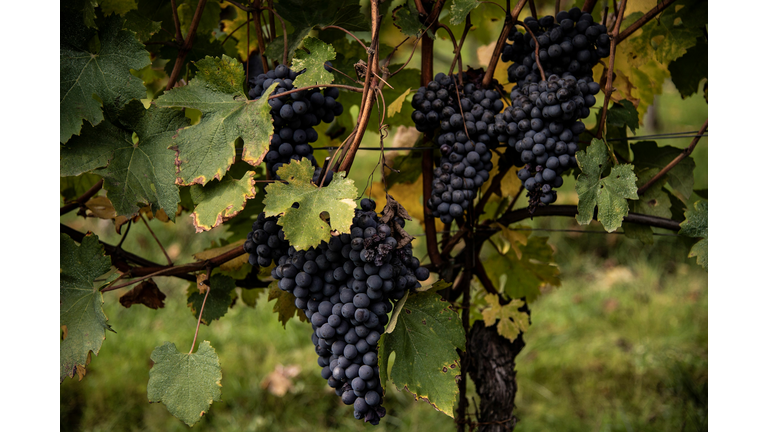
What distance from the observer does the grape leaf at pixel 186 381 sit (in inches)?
35.6

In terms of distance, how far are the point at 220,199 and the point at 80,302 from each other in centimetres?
35

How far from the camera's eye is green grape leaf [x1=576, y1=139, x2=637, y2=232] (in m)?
0.95

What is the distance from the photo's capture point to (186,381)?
92cm

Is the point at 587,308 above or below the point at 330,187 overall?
below

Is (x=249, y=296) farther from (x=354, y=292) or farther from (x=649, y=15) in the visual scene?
(x=649, y=15)

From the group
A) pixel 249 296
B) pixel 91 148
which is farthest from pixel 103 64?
pixel 249 296

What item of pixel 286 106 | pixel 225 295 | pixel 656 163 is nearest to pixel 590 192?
pixel 656 163

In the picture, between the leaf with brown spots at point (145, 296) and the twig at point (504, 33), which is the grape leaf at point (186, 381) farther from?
the twig at point (504, 33)

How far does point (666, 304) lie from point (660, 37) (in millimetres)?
2267

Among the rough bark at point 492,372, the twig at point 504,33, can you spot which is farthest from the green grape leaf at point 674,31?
the rough bark at point 492,372

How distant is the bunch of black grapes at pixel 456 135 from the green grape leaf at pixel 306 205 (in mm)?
273
